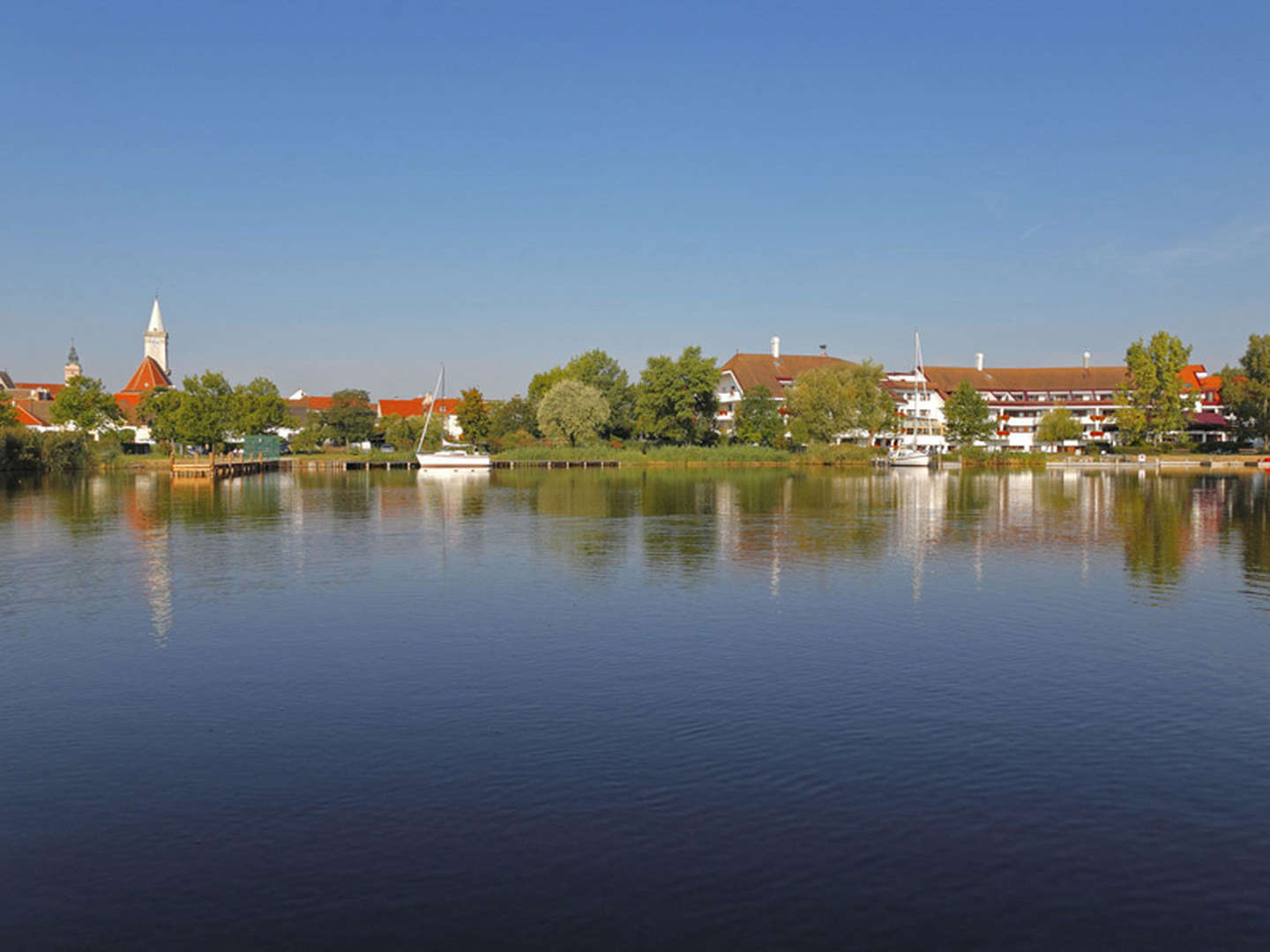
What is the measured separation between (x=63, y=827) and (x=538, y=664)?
320 inches

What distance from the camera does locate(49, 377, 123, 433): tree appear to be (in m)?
103

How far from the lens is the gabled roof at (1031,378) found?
146 metres

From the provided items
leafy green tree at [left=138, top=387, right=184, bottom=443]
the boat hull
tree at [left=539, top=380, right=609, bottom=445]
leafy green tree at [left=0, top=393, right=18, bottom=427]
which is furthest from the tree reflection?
leafy green tree at [left=138, top=387, right=184, bottom=443]

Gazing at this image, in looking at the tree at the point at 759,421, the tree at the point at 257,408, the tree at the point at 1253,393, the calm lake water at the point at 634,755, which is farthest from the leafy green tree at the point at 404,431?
the calm lake water at the point at 634,755

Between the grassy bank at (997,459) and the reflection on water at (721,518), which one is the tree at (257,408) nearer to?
the reflection on water at (721,518)

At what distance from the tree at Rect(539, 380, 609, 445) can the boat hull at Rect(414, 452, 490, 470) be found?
→ 39.9 ft

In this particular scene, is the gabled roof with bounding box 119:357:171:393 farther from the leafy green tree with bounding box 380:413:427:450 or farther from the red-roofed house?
the red-roofed house

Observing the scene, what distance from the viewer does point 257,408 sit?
123500mm

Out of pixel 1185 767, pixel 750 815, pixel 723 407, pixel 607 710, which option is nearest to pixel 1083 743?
pixel 1185 767

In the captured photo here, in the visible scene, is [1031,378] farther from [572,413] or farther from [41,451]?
[41,451]

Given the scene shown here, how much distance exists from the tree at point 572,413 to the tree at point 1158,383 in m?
60.7

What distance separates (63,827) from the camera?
10383mm

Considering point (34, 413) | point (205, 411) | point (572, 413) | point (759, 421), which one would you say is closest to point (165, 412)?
point (205, 411)

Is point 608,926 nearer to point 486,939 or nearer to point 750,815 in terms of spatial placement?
point 486,939
